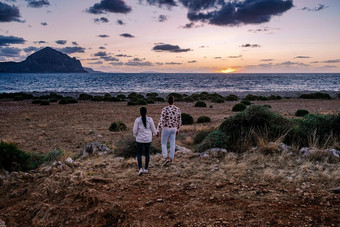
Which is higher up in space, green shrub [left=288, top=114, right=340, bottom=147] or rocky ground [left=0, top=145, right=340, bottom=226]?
green shrub [left=288, top=114, right=340, bottom=147]

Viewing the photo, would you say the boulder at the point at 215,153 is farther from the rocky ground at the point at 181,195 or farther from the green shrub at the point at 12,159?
the green shrub at the point at 12,159

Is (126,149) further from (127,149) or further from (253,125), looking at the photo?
(253,125)

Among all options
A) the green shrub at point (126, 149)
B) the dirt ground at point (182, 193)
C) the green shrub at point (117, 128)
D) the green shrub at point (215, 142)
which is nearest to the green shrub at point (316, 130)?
the dirt ground at point (182, 193)

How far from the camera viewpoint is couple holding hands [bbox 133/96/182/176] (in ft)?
21.1

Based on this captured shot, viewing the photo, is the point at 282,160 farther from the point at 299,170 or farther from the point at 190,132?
the point at 190,132

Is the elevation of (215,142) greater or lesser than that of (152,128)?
lesser

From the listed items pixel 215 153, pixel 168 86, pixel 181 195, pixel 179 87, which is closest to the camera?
pixel 181 195

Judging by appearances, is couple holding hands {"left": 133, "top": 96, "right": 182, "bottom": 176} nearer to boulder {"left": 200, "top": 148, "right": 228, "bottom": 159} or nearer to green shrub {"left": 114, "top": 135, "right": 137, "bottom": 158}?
boulder {"left": 200, "top": 148, "right": 228, "bottom": 159}

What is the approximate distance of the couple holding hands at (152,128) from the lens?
6.43 meters

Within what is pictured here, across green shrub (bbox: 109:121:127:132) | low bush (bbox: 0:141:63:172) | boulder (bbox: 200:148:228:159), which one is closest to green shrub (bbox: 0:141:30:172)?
low bush (bbox: 0:141:63:172)

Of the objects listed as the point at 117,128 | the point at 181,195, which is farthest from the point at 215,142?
the point at 117,128

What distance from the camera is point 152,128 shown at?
258 inches

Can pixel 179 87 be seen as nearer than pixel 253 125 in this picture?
No

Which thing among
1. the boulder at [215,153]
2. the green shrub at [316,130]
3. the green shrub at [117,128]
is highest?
the green shrub at [316,130]
